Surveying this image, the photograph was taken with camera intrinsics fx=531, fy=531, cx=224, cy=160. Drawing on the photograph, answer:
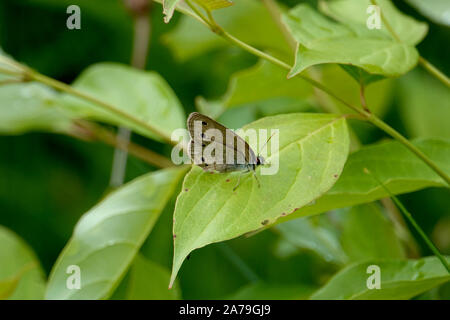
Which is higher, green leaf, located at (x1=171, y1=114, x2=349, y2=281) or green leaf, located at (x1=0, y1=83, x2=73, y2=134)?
green leaf, located at (x1=0, y1=83, x2=73, y2=134)

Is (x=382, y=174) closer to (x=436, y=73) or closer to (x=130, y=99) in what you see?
(x=436, y=73)

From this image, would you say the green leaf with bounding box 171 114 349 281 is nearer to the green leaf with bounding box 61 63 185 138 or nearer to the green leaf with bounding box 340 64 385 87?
the green leaf with bounding box 340 64 385 87

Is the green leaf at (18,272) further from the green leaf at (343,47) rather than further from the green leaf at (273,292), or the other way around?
the green leaf at (343,47)

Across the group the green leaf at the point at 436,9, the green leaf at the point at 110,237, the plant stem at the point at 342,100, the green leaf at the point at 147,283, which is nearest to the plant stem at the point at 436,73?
the plant stem at the point at 342,100

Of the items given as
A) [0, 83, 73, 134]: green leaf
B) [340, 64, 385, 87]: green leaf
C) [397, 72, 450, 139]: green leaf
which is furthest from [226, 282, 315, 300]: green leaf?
[397, 72, 450, 139]: green leaf

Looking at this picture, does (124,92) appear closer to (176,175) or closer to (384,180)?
(176,175)
